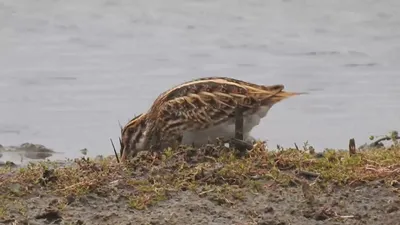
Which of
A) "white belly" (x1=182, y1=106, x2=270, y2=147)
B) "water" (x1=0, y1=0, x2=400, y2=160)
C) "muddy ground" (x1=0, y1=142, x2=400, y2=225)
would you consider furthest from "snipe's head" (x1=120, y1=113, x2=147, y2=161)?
"water" (x1=0, y1=0, x2=400, y2=160)

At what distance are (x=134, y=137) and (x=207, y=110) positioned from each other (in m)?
0.78

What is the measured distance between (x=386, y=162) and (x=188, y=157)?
4.21 ft

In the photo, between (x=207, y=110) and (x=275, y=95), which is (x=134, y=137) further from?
(x=275, y=95)

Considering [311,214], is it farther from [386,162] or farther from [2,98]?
[2,98]

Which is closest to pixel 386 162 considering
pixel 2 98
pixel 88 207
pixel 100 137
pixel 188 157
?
pixel 188 157

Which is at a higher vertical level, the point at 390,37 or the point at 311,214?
the point at 390,37

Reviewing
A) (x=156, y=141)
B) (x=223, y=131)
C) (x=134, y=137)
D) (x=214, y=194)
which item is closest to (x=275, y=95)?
(x=223, y=131)

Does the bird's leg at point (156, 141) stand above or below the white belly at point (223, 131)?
below

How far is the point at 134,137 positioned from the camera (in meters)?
8.54

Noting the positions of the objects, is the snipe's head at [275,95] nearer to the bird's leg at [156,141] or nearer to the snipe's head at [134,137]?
the bird's leg at [156,141]

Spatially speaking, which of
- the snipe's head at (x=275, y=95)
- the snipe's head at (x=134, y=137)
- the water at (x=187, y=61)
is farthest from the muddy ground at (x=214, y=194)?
the water at (x=187, y=61)

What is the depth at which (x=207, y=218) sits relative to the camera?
662 cm

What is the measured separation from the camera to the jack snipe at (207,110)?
799 cm

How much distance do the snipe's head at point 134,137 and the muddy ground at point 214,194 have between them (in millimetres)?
974
